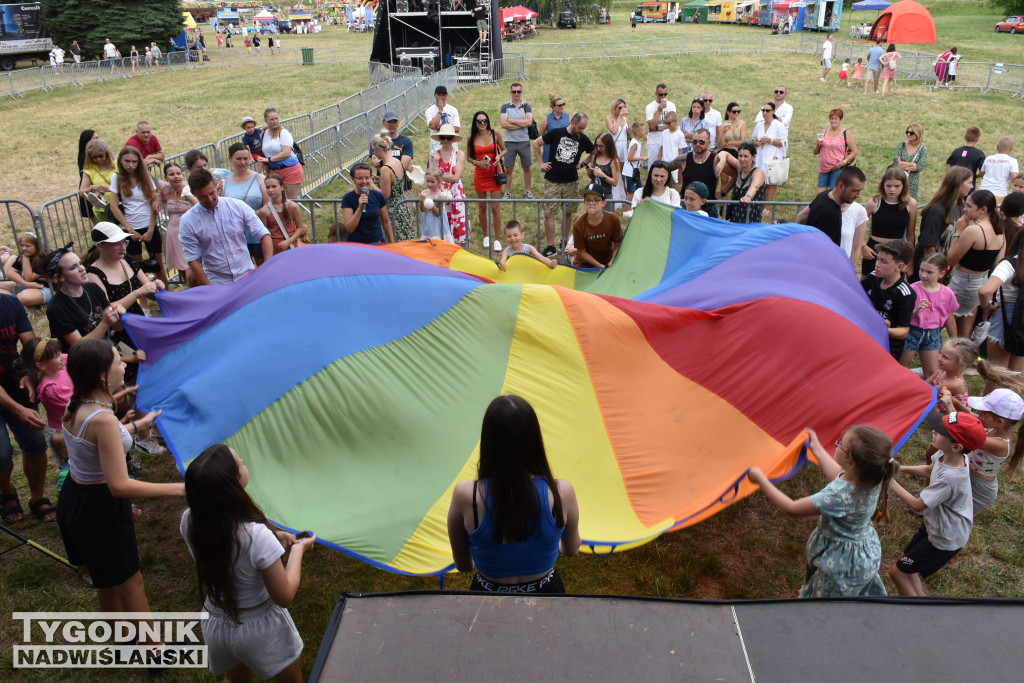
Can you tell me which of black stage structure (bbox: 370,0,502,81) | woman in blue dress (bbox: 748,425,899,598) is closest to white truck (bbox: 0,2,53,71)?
black stage structure (bbox: 370,0,502,81)

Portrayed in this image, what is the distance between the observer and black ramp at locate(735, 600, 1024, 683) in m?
2.03

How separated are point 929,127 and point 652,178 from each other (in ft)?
46.8

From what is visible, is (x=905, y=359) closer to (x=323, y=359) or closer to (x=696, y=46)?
(x=323, y=359)

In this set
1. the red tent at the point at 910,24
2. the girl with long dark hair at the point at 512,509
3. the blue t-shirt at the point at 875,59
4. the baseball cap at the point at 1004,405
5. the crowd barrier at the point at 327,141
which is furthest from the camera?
the red tent at the point at 910,24

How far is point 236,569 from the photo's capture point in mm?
2969

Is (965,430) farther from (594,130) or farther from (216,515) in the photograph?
(594,130)

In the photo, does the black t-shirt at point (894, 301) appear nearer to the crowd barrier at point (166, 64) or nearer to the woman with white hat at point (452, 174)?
the woman with white hat at point (452, 174)

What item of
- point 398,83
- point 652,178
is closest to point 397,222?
point 652,178

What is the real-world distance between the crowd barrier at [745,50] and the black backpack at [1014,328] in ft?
73.7

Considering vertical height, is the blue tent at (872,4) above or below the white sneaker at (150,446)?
above

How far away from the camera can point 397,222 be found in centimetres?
916

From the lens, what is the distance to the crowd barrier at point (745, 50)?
25909 millimetres

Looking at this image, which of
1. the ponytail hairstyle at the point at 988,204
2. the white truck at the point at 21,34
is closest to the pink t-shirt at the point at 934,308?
the ponytail hairstyle at the point at 988,204

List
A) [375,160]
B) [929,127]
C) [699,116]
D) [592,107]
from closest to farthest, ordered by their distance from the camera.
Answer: [375,160], [699,116], [929,127], [592,107]
